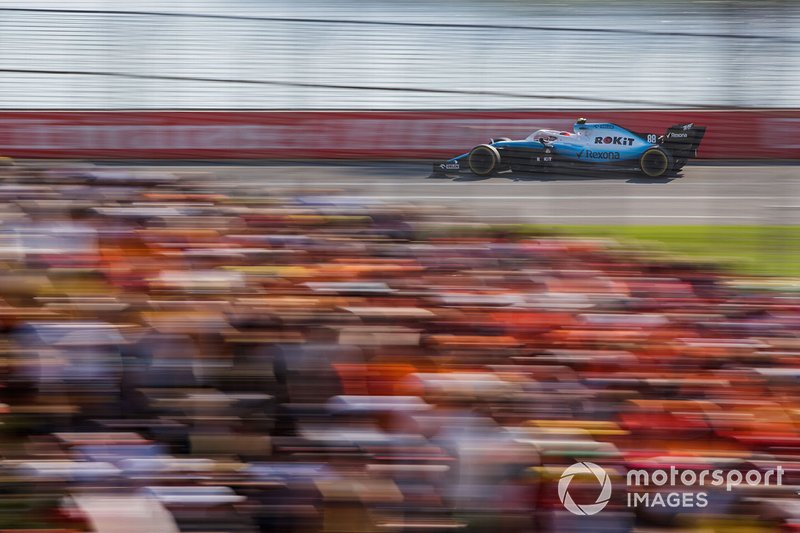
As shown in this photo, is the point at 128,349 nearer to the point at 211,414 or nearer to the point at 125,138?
the point at 211,414

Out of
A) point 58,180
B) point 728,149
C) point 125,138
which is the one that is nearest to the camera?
point 728,149

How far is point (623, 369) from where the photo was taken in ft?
7.57

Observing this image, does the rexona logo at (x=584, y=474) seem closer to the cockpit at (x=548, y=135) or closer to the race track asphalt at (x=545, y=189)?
the race track asphalt at (x=545, y=189)

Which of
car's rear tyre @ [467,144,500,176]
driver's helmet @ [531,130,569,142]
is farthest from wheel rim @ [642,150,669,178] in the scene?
car's rear tyre @ [467,144,500,176]

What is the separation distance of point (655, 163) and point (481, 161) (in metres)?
1.01

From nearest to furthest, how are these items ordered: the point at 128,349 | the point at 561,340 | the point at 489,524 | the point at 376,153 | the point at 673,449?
the point at 489,524 < the point at 673,449 < the point at 128,349 < the point at 561,340 < the point at 376,153

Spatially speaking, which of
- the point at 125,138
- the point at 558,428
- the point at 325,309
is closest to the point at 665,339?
the point at 558,428

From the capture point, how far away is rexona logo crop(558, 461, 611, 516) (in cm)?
181

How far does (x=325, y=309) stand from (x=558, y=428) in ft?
2.49

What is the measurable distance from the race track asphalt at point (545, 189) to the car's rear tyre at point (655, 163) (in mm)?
89

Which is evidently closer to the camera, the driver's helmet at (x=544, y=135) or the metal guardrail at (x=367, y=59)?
the metal guardrail at (x=367, y=59)

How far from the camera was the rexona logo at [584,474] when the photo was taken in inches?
71.3
